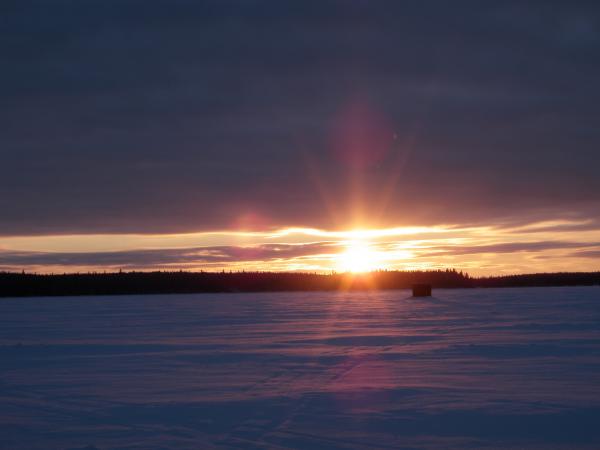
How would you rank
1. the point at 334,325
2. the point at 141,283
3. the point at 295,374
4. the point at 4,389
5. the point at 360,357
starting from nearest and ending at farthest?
1. the point at 4,389
2. the point at 295,374
3. the point at 360,357
4. the point at 334,325
5. the point at 141,283

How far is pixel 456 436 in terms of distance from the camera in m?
7.89

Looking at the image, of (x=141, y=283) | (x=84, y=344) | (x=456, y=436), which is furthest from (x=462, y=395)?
(x=141, y=283)

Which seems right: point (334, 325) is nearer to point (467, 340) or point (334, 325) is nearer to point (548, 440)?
point (467, 340)

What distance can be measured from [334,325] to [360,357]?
10176mm

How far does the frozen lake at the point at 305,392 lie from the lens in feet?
26.0

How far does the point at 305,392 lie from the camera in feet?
35.1

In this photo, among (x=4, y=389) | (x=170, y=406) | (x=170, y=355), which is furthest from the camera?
(x=170, y=355)

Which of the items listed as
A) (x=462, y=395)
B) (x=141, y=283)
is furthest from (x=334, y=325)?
(x=141, y=283)

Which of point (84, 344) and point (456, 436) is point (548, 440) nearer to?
point (456, 436)

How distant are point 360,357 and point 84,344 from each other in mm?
7845

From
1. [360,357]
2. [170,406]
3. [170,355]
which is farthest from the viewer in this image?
[170,355]

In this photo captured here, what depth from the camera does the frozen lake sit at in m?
7.92

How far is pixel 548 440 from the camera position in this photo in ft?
25.1

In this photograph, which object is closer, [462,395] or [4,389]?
[462,395]
